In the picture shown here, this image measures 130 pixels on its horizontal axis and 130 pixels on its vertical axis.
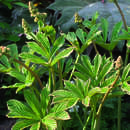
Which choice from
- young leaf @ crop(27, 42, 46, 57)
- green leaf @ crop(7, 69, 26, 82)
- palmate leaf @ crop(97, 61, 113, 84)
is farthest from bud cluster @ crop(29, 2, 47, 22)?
palmate leaf @ crop(97, 61, 113, 84)

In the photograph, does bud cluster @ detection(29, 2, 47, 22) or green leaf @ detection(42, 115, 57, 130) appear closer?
green leaf @ detection(42, 115, 57, 130)

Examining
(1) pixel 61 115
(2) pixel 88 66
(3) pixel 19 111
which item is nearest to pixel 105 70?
(2) pixel 88 66

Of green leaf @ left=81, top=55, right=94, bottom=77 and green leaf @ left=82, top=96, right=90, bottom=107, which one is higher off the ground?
green leaf @ left=81, top=55, right=94, bottom=77

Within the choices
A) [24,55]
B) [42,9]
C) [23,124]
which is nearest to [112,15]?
[42,9]

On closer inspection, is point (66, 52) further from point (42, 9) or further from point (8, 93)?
point (42, 9)

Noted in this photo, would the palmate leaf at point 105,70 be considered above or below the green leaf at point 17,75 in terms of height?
above

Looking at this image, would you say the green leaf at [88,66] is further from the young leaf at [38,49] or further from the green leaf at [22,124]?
the green leaf at [22,124]

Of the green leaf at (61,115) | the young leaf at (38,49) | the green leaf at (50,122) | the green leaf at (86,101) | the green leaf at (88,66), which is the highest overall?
the young leaf at (38,49)

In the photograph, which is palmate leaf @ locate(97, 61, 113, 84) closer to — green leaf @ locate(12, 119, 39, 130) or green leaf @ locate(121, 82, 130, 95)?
green leaf @ locate(121, 82, 130, 95)

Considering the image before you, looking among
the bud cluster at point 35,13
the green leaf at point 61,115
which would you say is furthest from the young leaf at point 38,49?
the green leaf at point 61,115

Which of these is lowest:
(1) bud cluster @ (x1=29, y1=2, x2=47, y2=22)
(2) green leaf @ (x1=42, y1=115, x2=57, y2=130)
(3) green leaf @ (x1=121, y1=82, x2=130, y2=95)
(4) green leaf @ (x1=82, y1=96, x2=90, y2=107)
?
(2) green leaf @ (x1=42, y1=115, x2=57, y2=130)

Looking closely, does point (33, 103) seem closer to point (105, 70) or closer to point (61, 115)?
point (61, 115)
